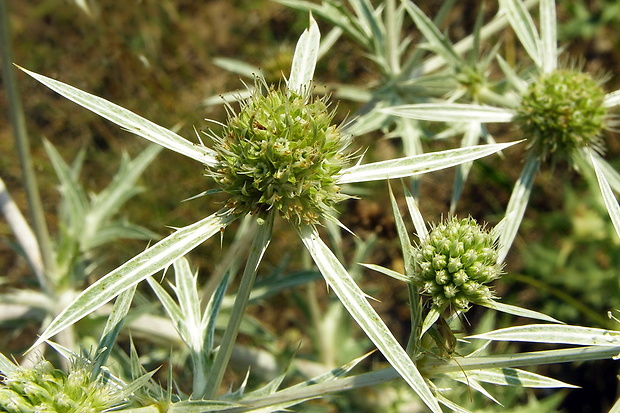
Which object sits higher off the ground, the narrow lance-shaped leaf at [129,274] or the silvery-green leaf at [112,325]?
the narrow lance-shaped leaf at [129,274]

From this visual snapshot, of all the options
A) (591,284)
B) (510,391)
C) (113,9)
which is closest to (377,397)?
(510,391)

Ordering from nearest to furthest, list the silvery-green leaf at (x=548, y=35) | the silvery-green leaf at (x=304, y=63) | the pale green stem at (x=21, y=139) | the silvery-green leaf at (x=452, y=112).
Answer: the silvery-green leaf at (x=304, y=63)
the silvery-green leaf at (x=452, y=112)
the pale green stem at (x=21, y=139)
the silvery-green leaf at (x=548, y=35)

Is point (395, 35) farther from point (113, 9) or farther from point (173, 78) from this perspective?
point (113, 9)

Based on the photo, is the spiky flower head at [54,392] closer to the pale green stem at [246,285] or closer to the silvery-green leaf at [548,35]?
the pale green stem at [246,285]

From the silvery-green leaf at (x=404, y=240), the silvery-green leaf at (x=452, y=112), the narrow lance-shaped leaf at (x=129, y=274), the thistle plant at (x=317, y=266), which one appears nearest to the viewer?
the narrow lance-shaped leaf at (x=129, y=274)

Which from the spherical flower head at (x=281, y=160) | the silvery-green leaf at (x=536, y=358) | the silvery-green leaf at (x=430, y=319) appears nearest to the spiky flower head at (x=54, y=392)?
the spherical flower head at (x=281, y=160)

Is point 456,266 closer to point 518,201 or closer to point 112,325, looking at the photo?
point 518,201

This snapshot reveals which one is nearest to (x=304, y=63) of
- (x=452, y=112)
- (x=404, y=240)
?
(x=404, y=240)
